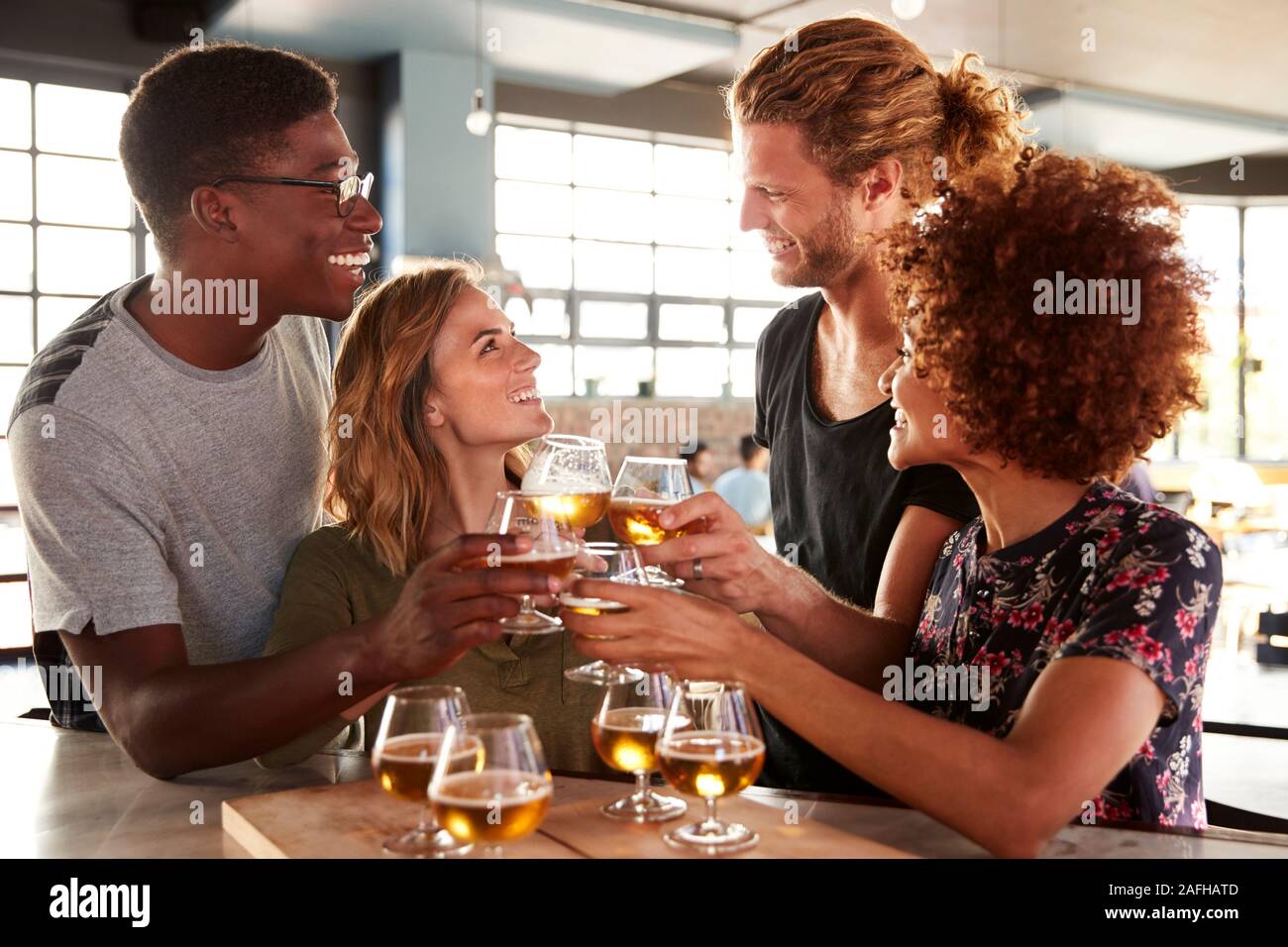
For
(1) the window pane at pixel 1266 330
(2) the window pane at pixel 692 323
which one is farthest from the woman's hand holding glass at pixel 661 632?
(1) the window pane at pixel 1266 330

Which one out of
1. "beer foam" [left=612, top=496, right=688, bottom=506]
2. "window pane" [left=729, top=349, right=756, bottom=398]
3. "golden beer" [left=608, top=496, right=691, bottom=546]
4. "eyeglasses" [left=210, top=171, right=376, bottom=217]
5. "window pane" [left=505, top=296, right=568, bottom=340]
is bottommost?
"golden beer" [left=608, top=496, right=691, bottom=546]

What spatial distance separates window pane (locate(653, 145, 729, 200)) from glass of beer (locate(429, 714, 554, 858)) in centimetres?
957

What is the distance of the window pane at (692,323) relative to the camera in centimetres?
1035

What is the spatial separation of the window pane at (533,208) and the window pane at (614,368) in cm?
104

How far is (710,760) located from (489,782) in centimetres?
24

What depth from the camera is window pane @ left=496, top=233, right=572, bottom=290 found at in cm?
957

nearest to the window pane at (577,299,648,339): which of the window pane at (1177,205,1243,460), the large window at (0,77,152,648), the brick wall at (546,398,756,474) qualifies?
the brick wall at (546,398,756,474)

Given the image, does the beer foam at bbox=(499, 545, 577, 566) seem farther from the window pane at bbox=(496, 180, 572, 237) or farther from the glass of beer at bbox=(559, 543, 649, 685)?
the window pane at bbox=(496, 180, 572, 237)

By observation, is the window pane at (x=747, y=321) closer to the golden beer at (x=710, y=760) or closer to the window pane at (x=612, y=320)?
the window pane at (x=612, y=320)

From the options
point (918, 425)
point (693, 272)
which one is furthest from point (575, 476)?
point (693, 272)

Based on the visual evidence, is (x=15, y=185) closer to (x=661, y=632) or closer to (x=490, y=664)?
(x=490, y=664)

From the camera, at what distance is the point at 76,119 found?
25.4 ft
